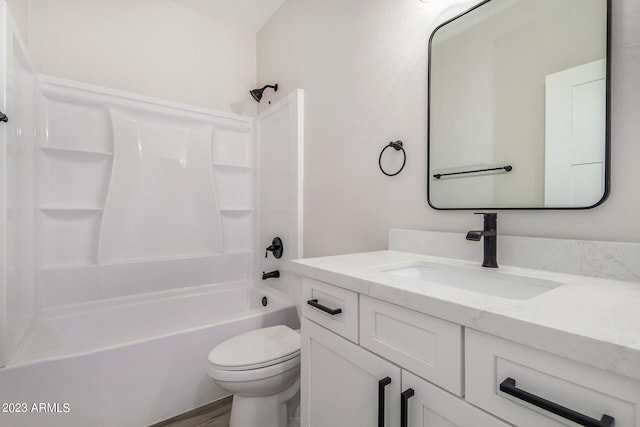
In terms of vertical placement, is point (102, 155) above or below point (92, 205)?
above

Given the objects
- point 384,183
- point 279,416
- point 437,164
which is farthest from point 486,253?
point 279,416

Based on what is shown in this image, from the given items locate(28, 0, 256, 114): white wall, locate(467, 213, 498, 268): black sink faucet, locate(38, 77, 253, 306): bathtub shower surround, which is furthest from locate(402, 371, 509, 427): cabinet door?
locate(28, 0, 256, 114): white wall

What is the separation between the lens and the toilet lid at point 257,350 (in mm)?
1291

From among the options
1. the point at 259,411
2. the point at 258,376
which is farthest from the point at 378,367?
the point at 259,411

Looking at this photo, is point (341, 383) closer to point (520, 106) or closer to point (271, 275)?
point (520, 106)

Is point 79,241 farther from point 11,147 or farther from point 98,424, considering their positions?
point 98,424

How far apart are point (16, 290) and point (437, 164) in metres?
→ 2.16

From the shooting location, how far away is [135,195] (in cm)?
220

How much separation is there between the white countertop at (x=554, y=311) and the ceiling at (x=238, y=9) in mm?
2442

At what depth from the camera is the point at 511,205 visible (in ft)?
3.26

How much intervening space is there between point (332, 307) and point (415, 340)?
30cm

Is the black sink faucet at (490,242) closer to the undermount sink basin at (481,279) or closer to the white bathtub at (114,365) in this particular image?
the undermount sink basin at (481,279)

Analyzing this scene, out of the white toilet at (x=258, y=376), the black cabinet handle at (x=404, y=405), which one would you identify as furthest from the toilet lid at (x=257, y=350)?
the black cabinet handle at (x=404, y=405)

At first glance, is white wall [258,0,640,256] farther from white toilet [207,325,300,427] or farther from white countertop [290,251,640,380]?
white toilet [207,325,300,427]
